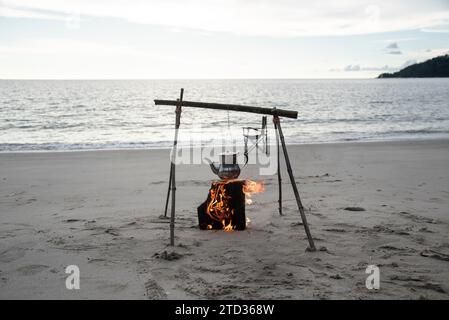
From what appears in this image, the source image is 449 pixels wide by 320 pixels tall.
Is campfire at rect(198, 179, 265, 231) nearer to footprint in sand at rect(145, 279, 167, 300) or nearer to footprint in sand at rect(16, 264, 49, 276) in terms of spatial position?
footprint in sand at rect(145, 279, 167, 300)

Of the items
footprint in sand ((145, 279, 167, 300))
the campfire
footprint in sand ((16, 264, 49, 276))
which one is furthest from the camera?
the campfire

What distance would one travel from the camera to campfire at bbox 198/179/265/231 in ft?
21.6

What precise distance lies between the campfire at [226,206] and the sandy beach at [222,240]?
0.23m

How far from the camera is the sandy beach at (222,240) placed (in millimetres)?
4684

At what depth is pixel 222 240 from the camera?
629 cm

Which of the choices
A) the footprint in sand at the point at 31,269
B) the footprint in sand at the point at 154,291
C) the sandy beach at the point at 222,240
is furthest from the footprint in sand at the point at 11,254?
the footprint in sand at the point at 154,291

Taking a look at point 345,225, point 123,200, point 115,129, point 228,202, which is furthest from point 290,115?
point 115,129

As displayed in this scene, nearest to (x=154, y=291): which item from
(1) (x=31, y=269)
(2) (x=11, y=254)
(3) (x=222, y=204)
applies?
(1) (x=31, y=269)

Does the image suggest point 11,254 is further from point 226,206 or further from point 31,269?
point 226,206

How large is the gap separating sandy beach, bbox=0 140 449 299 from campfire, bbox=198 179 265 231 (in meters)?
0.23

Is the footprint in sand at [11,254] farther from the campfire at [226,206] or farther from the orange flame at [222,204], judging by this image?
the orange flame at [222,204]

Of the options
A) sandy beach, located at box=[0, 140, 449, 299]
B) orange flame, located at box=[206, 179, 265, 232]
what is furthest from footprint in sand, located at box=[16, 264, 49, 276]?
orange flame, located at box=[206, 179, 265, 232]
